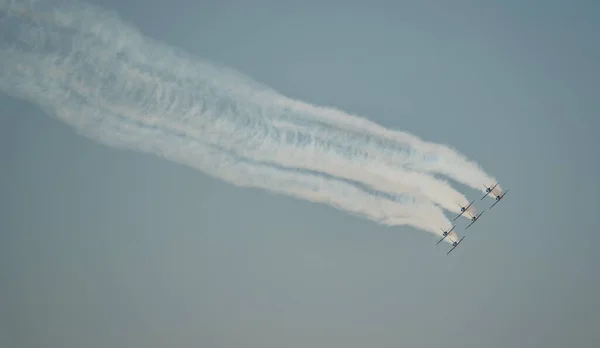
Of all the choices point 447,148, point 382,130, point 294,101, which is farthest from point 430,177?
point 294,101

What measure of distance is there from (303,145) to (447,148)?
9.07m

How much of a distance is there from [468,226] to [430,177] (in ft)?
19.0

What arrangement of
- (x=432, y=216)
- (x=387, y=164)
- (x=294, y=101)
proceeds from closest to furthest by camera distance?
(x=294, y=101), (x=387, y=164), (x=432, y=216)

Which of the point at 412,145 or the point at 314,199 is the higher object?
the point at 412,145

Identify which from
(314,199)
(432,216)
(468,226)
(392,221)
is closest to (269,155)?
(314,199)

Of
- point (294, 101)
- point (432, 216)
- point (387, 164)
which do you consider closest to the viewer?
point (294, 101)

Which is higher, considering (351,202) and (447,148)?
(447,148)

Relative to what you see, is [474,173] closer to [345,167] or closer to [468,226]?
[468,226]

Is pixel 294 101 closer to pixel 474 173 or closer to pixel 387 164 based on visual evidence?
pixel 387 164

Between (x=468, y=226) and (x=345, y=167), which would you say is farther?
(x=468, y=226)

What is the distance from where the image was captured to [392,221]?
121ft

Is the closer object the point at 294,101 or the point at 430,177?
the point at 294,101

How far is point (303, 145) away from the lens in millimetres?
33281

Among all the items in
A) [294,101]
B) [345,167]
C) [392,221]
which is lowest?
Answer: [392,221]
